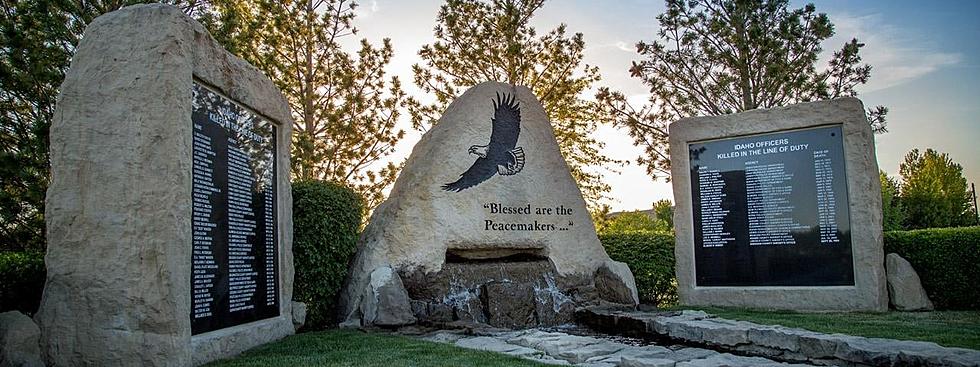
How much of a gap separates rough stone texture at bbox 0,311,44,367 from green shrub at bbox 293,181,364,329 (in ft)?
10.1

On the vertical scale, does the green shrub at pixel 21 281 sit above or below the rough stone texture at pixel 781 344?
above

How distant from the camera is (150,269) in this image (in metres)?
4.89

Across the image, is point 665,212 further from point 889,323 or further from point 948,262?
point 889,323

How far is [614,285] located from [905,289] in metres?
4.14

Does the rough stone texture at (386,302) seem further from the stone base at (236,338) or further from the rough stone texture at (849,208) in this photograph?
the rough stone texture at (849,208)

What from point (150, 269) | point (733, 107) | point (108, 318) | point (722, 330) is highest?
point (733, 107)

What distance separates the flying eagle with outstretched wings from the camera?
29.8ft

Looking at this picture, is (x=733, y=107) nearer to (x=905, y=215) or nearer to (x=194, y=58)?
(x=905, y=215)

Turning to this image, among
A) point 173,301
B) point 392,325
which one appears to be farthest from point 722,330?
point 173,301

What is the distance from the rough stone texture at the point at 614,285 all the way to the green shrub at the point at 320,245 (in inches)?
150

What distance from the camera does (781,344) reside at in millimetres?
6094

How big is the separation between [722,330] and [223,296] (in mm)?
4772

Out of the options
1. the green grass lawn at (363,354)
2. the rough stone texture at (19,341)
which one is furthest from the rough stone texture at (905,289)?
the rough stone texture at (19,341)

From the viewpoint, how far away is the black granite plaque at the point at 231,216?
215 inches
